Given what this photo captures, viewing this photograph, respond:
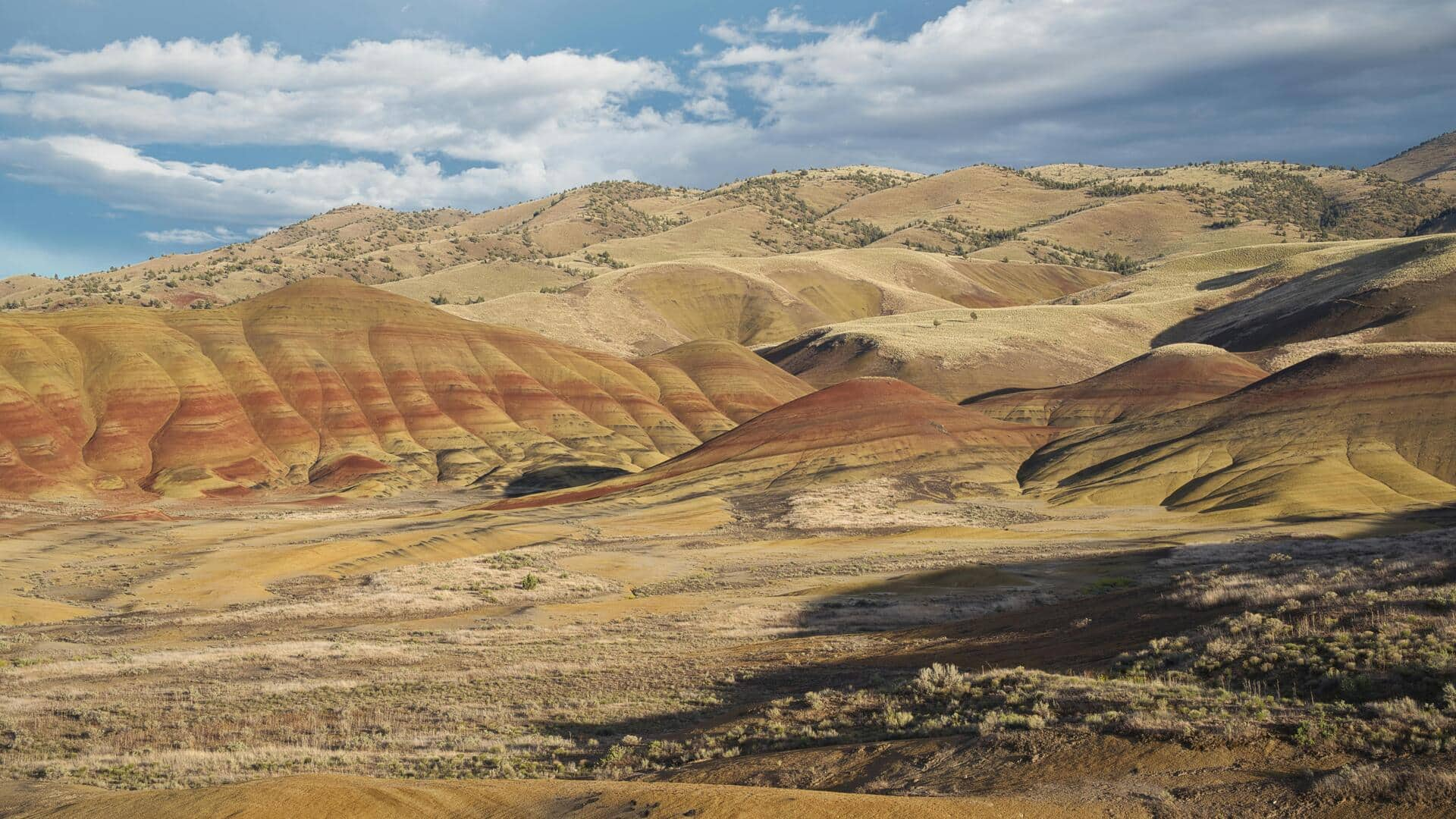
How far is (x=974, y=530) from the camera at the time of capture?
60500mm

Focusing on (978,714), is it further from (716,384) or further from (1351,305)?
(1351,305)

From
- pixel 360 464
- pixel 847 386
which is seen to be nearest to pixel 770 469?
pixel 847 386

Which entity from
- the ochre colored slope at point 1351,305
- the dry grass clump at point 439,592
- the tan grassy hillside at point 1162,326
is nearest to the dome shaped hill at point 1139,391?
the tan grassy hillside at point 1162,326

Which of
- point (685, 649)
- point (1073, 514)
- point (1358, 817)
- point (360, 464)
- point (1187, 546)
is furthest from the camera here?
point (360, 464)

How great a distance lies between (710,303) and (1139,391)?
94.8 metres

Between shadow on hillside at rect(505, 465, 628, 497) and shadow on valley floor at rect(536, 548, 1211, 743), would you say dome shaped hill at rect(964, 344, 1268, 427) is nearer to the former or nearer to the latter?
shadow on hillside at rect(505, 465, 628, 497)

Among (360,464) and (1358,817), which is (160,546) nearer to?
(360,464)

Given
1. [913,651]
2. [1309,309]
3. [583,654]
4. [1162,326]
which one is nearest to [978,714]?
[913,651]

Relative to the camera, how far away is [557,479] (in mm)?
93375

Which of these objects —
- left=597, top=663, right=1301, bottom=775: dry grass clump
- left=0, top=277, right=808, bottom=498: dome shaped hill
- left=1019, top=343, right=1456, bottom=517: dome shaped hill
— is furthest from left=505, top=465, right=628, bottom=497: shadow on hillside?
left=597, top=663, right=1301, bottom=775: dry grass clump

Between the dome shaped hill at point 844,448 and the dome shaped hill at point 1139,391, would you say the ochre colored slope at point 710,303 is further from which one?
the dome shaped hill at point 1139,391

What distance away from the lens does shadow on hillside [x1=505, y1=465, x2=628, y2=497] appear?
90.5 meters

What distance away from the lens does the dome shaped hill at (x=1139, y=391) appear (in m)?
92.7

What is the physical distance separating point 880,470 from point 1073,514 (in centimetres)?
1766
